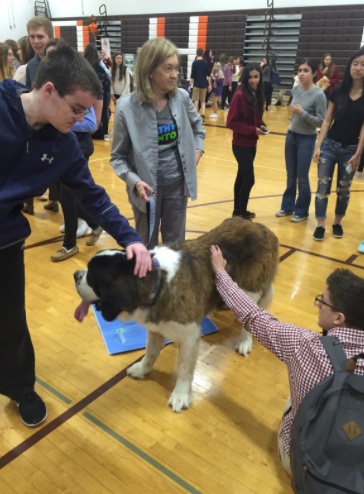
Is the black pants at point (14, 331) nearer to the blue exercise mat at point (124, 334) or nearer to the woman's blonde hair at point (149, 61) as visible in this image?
the blue exercise mat at point (124, 334)

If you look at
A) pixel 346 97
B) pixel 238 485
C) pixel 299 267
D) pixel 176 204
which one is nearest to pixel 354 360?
pixel 238 485

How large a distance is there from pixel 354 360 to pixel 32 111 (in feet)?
5.60

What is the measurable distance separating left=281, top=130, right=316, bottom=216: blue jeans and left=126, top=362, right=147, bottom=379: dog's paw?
371 cm

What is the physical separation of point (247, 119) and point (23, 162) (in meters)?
3.84

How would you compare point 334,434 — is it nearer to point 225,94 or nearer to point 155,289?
point 155,289

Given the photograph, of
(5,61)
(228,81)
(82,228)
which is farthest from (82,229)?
(228,81)

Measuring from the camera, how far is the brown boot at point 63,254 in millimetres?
4242

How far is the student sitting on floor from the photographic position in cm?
159

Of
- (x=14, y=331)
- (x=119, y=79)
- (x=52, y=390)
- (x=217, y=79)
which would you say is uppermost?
(x=217, y=79)

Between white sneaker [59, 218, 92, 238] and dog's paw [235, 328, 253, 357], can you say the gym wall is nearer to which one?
white sneaker [59, 218, 92, 238]

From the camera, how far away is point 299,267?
4.25 metres

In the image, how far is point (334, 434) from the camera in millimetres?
1430

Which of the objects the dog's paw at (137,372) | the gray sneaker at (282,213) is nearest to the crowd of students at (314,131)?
the gray sneaker at (282,213)

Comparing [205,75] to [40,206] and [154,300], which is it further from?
[154,300]
